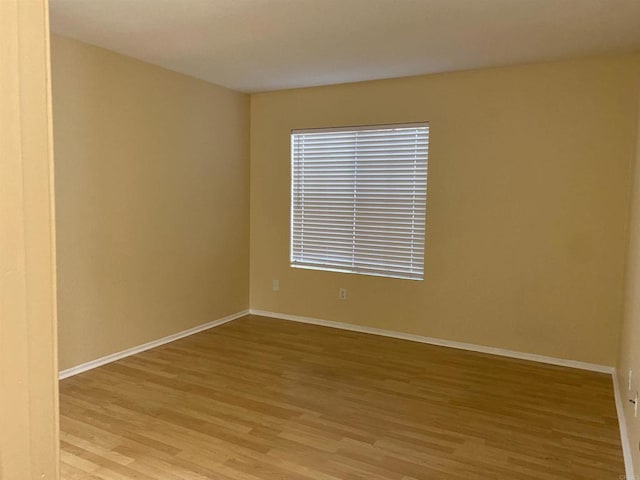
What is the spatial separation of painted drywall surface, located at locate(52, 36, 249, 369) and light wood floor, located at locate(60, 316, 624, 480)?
1.50 feet

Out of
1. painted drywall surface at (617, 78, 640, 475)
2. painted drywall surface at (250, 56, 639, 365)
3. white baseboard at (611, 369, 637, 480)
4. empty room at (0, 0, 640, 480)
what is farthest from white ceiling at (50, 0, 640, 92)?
white baseboard at (611, 369, 637, 480)

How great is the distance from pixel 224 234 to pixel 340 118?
170cm

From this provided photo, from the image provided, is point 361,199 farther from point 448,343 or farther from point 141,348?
point 141,348

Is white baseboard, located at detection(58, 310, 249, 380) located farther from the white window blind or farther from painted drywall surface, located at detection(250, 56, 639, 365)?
painted drywall surface, located at detection(250, 56, 639, 365)

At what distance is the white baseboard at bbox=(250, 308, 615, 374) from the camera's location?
152 inches

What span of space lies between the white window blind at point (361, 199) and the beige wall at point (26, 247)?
4074 millimetres

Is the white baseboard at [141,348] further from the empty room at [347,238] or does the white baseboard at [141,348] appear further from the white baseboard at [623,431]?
the white baseboard at [623,431]

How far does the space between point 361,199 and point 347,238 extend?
1.44ft

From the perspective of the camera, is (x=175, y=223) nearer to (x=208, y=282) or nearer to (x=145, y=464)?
(x=208, y=282)

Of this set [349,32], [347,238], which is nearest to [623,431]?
[347,238]

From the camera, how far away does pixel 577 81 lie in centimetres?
373

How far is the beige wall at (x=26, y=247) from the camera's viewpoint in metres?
0.51

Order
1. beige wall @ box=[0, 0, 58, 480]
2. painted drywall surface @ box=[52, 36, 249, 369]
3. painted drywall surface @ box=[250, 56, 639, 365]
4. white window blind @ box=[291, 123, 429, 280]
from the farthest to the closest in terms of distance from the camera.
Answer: white window blind @ box=[291, 123, 429, 280]
painted drywall surface @ box=[250, 56, 639, 365]
painted drywall surface @ box=[52, 36, 249, 369]
beige wall @ box=[0, 0, 58, 480]

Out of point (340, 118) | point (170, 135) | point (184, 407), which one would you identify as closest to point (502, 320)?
point (340, 118)
